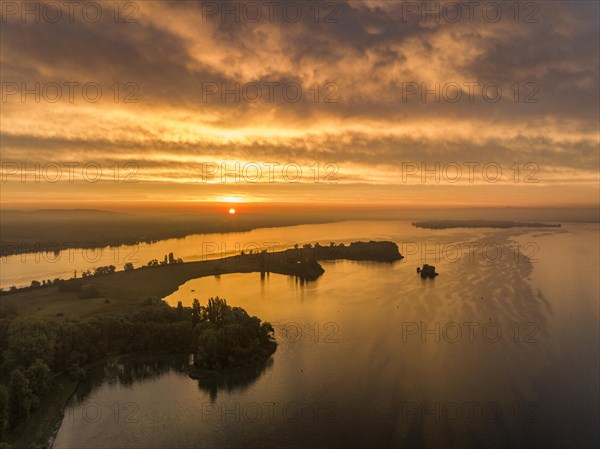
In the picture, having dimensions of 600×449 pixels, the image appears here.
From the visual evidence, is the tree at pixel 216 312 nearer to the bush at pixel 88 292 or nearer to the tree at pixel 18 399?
the tree at pixel 18 399

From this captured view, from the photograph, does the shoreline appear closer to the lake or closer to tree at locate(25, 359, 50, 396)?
the lake

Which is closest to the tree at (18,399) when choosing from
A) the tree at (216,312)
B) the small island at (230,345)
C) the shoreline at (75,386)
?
the shoreline at (75,386)

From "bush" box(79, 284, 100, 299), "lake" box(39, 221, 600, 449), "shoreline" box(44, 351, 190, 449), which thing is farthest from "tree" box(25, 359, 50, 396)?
"bush" box(79, 284, 100, 299)

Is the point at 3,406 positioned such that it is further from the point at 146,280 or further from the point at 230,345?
the point at 146,280

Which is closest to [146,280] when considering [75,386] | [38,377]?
[75,386]

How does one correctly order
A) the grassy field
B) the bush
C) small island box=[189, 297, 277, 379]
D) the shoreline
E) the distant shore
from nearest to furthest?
1. the shoreline
2. small island box=[189, 297, 277, 379]
3. the grassy field
4. the distant shore
5. the bush

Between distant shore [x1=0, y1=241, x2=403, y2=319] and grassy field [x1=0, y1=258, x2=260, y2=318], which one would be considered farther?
distant shore [x1=0, y1=241, x2=403, y2=319]
